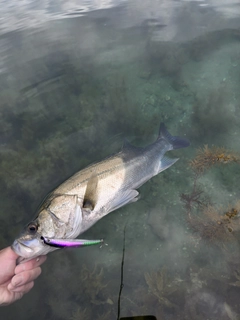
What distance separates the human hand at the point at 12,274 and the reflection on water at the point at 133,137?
19.6 inches

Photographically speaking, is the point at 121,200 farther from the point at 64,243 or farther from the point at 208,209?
the point at 208,209

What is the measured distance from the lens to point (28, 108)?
5.88 m

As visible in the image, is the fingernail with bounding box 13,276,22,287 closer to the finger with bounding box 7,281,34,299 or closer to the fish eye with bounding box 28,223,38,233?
the finger with bounding box 7,281,34,299

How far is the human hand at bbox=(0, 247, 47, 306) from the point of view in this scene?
10.7ft

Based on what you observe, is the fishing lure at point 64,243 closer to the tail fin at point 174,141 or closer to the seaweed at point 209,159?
the tail fin at point 174,141

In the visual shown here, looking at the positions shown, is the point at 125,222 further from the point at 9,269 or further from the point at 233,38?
the point at 233,38

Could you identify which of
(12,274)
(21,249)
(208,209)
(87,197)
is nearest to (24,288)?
(12,274)

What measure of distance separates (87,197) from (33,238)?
84 cm

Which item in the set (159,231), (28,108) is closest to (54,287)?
(159,231)

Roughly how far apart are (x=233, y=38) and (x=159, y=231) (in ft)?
19.0

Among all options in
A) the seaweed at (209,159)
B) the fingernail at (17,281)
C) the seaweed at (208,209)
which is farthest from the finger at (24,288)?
the seaweed at (209,159)

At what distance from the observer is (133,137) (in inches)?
208

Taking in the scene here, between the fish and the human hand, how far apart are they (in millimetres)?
123

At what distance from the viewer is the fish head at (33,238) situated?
311 cm
